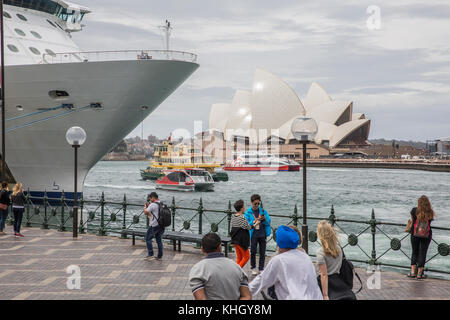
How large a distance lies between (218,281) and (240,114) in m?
105

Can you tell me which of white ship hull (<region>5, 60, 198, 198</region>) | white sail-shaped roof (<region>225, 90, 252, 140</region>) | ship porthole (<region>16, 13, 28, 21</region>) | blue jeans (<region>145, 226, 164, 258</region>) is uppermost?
white sail-shaped roof (<region>225, 90, 252, 140</region>)

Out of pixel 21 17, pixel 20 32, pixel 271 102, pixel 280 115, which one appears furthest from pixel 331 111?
pixel 20 32

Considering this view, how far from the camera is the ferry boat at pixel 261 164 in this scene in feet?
319

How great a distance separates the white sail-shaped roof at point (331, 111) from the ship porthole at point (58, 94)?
86718 millimetres

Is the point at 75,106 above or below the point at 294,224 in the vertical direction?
above

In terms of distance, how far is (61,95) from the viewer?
1994 cm

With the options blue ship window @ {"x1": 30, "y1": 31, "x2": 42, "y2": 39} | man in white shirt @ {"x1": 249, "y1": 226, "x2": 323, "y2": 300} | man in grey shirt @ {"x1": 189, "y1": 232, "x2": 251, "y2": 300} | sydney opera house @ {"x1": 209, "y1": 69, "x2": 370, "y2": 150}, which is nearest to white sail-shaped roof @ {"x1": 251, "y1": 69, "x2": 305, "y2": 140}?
sydney opera house @ {"x1": 209, "y1": 69, "x2": 370, "y2": 150}

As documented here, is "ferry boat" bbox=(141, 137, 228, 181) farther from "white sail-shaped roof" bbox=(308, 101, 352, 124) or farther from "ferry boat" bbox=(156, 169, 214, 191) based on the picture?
"white sail-shaped roof" bbox=(308, 101, 352, 124)

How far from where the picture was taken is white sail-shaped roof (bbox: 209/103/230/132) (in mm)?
115438

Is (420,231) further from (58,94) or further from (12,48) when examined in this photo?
(12,48)

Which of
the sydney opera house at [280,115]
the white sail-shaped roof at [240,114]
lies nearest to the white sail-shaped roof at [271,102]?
the sydney opera house at [280,115]

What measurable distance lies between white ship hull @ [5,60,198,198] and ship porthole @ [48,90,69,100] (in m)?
0.16

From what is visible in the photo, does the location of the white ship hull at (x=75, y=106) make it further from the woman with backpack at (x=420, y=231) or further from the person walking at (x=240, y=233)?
the woman with backpack at (x=420, y=231)
